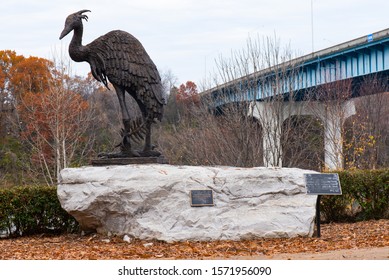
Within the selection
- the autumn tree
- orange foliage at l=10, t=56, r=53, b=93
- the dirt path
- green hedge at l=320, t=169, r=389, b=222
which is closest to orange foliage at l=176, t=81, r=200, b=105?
orange foliage at l=10, t=56, r=53, b=93

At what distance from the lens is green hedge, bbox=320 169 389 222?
1483 centimetres

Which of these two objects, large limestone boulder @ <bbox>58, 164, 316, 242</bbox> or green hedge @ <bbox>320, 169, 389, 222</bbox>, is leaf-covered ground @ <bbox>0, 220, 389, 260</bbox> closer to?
large limestone boulder @ <bbox>58, 164, 316, 242</bbox>

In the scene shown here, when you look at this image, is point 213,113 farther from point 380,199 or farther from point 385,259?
point 385,259

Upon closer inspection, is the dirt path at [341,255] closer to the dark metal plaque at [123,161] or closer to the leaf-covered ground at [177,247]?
the leaf-covered ground at [177,247]

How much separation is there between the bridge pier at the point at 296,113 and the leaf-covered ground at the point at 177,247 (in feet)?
37.2

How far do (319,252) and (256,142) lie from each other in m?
14.2

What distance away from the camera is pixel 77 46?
1297cm

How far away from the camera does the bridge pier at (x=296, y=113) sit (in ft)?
78.2

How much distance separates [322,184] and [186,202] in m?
2.51

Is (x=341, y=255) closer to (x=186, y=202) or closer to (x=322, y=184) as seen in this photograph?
(x=322, y=184)

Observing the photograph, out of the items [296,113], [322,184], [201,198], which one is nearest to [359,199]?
[322,184]

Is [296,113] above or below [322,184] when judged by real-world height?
above

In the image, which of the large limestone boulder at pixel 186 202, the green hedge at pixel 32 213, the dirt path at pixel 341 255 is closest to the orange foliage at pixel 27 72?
the green hedge at pixel 32 213

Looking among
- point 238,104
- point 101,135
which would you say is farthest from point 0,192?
point 101,135
